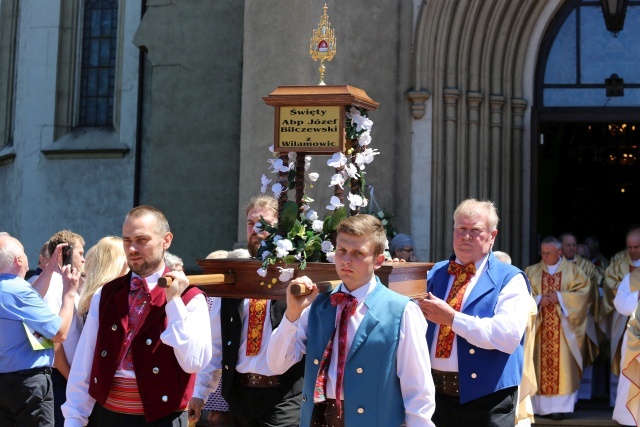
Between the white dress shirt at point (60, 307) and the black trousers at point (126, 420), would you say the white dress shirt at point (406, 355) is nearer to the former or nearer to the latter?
the black trousers at point (126, 420)

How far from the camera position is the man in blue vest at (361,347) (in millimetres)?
4684

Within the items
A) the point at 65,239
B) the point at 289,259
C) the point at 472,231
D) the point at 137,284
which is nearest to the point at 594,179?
the point at 65,239

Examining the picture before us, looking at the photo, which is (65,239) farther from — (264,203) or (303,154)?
(303,154)

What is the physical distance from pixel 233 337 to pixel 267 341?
21 centimetres

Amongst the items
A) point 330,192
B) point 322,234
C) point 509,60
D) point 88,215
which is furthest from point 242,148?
point 322,234

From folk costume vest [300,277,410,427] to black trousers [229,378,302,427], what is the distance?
4.34 ft

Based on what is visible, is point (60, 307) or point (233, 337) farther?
point (60, 307)

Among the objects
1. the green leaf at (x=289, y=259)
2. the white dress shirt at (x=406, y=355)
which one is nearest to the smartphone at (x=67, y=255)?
the green leaf at (x=289, y=259)

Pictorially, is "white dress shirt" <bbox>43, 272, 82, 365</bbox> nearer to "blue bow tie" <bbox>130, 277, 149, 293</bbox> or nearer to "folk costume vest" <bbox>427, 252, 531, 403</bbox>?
"blue bow tie" <bbox>130, 277, 149, 293</bbox>

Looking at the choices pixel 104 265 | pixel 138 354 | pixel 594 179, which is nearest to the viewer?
pixel 138 354

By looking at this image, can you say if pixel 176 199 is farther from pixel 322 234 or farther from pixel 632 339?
pixel 322 234

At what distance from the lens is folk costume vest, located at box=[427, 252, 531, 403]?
19.6 feet

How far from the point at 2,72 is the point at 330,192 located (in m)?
8.49

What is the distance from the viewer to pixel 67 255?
297 inches
